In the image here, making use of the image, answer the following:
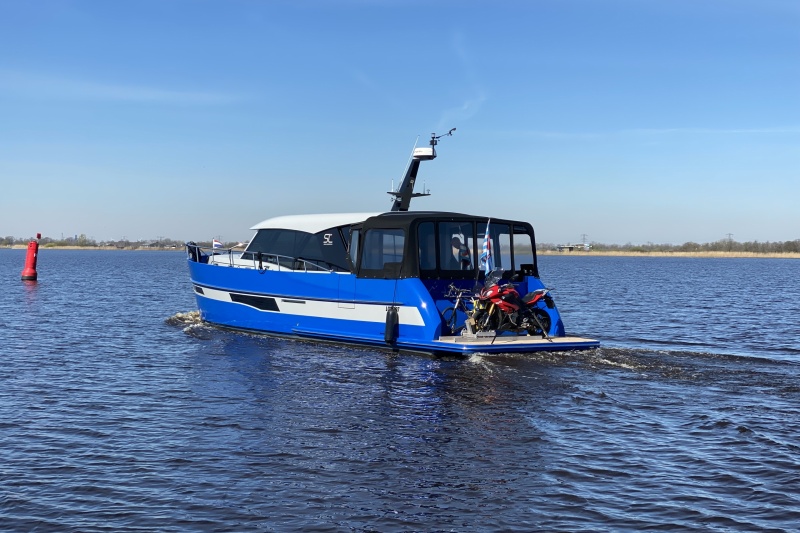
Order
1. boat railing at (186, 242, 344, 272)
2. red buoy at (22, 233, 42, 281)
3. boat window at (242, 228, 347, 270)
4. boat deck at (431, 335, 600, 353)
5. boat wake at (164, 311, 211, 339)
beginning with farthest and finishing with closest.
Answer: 1. red buoy at (22, 233, 42, 281)
2. boat wake at (164, 311, 211, 339)
3. boat railing at (186, 242, 344, 272)
4. boat window at (242, 228, 347, 270)
5. boat deck at (431, 335, 600, 353)

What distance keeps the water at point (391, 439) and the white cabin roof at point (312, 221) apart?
330 centimetres

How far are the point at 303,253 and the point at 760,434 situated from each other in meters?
13.1

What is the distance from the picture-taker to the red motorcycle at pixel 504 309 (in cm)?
1773

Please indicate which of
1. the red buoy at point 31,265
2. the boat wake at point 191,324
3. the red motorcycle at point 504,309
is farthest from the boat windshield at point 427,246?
the red buoy at point 31,265

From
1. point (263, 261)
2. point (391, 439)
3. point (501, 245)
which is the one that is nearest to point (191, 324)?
point (263, 261)

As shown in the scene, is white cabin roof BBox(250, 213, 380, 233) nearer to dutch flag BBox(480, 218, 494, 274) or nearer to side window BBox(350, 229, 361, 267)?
side window BBox(350, 229, 361, 267)

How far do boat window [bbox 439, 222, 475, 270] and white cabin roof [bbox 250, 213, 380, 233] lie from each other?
2.58m

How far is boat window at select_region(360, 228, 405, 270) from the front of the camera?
61.2ft

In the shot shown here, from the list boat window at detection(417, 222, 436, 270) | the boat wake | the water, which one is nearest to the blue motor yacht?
boat window at detection(417, 222, 436, 270)

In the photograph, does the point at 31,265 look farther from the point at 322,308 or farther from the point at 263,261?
the point at 322,308

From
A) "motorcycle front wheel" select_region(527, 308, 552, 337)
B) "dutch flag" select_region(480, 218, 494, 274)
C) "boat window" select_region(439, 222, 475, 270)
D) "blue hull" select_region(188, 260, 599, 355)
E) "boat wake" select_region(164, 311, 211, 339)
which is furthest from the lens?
"boat wake" select_region(164, 311, 211, 339)

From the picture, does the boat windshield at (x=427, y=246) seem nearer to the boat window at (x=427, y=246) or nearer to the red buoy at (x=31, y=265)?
the boat window at (x=427, y=246)

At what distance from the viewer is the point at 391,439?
11141 mm

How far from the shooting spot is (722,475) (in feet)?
31.0
